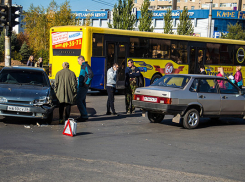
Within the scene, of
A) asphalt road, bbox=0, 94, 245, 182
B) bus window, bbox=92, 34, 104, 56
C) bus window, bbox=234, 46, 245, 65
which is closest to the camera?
asphalt road, bbox=0, 94, 245, 182

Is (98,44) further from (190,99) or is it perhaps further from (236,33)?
(236,33)

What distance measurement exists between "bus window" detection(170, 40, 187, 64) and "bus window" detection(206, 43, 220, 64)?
1884 millimetres

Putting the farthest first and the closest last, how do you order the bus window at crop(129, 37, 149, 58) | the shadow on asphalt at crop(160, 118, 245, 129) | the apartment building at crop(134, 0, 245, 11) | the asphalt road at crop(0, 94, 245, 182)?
the apartment building at crop(134, 0, 245, 11) < the bus window at crop(129, 37, 149, 58) < the shadow on asphalt at crop(160, 118, 245, 129) < the asphalt road at crop(0, 94, 245, 182)

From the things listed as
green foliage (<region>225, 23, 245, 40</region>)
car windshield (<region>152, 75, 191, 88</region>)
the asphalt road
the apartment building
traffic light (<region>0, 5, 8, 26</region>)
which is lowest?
the asphalt road

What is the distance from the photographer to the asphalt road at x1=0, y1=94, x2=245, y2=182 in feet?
17.8

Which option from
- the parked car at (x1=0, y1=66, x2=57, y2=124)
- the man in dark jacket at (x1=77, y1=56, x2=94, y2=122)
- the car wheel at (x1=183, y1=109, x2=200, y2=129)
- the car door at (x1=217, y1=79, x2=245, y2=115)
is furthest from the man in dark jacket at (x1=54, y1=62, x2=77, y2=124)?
the car door at (x1=217, y1=79, x2=245, y2=115)

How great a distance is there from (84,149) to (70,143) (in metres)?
0.65

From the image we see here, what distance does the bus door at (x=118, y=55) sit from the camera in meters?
18.8

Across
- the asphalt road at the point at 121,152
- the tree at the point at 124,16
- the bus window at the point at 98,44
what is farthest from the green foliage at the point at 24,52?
the asphalt road at the point at 121,152

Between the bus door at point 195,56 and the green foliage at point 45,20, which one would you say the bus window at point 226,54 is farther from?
the green foliage at point 45,20

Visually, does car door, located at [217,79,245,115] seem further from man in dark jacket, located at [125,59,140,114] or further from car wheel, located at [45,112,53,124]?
car wheel, located at [45,112,53,124]

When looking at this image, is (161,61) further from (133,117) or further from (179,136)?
(179,136)

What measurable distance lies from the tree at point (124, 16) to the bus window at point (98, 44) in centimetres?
2727

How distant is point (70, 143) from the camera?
775cm
